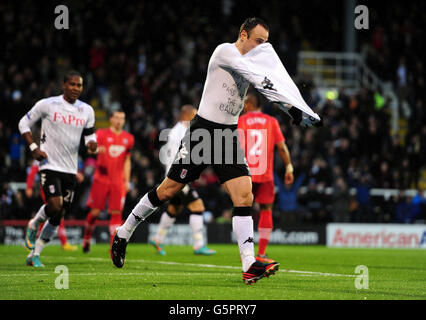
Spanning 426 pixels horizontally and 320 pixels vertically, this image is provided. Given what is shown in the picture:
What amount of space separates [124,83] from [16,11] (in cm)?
435

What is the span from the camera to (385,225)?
21.2 meters

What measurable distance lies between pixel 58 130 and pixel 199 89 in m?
14.4

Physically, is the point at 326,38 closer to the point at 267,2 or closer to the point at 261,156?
the point at 267,2

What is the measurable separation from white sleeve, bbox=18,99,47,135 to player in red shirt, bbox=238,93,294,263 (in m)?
3.08

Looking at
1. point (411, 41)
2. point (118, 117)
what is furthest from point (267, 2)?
point (118, 117)

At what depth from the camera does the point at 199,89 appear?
25.2m

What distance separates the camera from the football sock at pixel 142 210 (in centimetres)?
850

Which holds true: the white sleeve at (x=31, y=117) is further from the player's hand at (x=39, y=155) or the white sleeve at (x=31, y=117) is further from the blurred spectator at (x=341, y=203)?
the blurred spectator at (x=341, y=203)

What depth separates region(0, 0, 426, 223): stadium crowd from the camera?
69.6 feet

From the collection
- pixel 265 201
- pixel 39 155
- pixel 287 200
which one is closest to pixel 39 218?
pixel 39 155

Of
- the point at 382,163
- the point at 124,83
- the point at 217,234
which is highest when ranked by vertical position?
the point at 124,83

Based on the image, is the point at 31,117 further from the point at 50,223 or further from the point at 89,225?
the point at 89,225

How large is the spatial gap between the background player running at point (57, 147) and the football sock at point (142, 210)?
2.15 meters

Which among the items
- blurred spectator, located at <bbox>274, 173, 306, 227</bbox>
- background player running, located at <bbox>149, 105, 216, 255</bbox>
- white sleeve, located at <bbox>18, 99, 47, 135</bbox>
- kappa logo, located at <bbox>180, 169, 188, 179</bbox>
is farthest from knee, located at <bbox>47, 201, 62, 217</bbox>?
blurred spectator, located at <bbox>274, 173, 306, 227</bbox>
